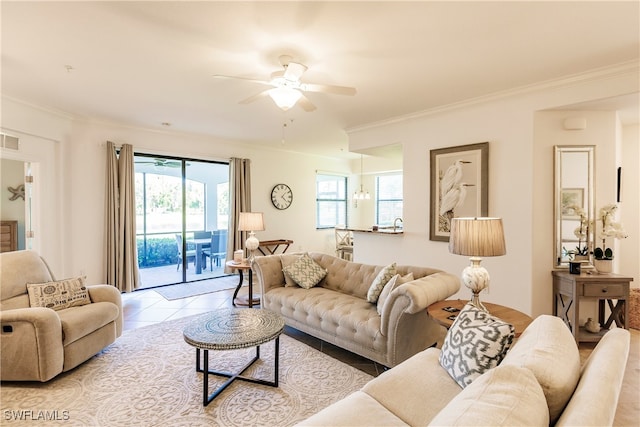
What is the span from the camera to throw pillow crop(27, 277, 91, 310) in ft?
9.10

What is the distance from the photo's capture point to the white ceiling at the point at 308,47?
2.06 metres

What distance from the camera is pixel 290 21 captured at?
2162 millimetres

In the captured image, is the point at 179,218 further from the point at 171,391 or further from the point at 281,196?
the point at 171,391

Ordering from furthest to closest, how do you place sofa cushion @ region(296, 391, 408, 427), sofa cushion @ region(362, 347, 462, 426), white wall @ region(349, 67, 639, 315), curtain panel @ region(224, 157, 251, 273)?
curtain panel @ region(224, 157, 251, 273) → white wall @ region(349, 67, 639, 315) → sofa cushion @ region(362, 347, 462, 426) → sofa cushion @ region(296, 391, 408, 427)

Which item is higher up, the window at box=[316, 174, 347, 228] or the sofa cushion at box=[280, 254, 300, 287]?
the window at box=[316, 174, 347, 228]

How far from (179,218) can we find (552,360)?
577 centimetres

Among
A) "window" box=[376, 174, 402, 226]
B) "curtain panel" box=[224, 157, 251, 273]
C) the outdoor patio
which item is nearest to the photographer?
the outdoor patio

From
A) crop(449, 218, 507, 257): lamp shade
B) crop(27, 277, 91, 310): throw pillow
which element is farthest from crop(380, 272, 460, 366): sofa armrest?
crop(27, 277, 91, 310): throw pillow

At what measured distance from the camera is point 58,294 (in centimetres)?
287

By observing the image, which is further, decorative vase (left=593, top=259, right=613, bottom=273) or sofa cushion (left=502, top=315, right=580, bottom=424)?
decorative vase (left=593, top=259, right=613, bottom=273)

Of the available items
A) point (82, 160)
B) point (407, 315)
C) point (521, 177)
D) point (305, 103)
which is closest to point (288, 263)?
point (407, 315)

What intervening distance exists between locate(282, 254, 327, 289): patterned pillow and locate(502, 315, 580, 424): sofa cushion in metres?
2.40

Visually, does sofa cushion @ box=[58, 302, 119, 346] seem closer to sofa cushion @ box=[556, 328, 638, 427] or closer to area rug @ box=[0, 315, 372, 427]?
area rug @ box=[0, 315, 372, 427]

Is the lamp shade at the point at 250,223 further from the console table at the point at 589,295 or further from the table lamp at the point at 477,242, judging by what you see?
the console table at the point at 589,295
